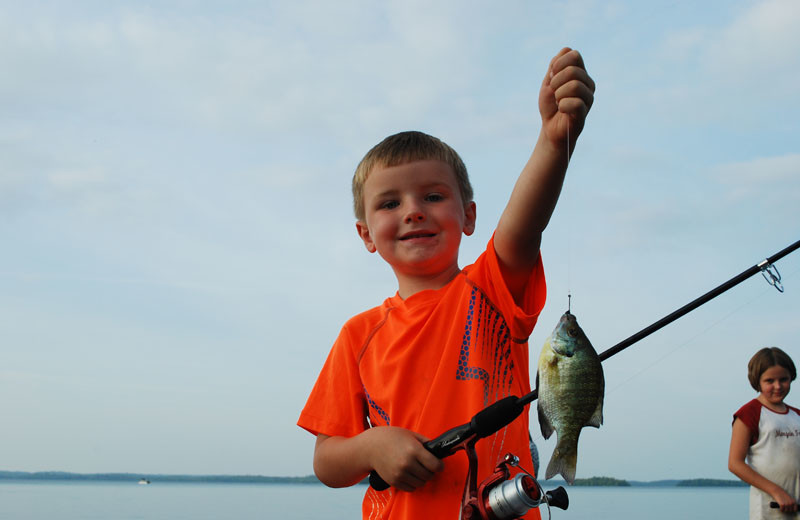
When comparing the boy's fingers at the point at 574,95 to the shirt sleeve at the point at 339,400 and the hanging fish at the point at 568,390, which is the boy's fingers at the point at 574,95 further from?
the shirt sleeve at the point at 339,400

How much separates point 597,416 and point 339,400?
1.03 metres

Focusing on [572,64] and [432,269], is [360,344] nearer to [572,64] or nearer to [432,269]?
[432,269]

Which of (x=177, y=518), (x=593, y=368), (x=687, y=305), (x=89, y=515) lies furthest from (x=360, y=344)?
(x=89, y=515)

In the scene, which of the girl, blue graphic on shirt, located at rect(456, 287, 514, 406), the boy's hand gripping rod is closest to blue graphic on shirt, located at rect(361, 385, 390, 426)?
the boy's hand gripping rod

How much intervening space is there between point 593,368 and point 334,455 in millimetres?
1039

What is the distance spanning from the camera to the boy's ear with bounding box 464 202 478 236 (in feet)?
9.57

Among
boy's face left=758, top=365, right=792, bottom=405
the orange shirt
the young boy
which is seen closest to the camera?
the young boy

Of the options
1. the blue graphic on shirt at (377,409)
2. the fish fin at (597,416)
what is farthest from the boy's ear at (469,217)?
the fish fin at (597,416)

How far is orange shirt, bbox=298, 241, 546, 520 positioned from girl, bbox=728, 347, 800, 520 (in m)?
4.01

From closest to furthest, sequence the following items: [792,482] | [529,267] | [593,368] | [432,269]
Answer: [593,368] → [529,267] → [432,269] → [792,482]

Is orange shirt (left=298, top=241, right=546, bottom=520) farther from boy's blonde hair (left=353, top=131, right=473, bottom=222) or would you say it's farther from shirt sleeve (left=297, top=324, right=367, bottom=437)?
boy's blonde hair (left=353, top=131, right=473, bottom=222)

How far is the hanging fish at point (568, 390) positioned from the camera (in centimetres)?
203

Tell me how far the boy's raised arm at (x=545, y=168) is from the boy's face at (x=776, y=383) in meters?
4.28

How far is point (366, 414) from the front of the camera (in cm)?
275
